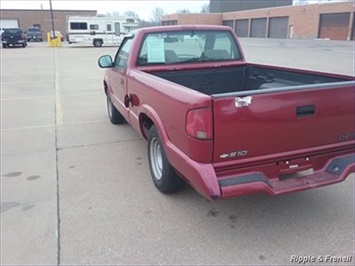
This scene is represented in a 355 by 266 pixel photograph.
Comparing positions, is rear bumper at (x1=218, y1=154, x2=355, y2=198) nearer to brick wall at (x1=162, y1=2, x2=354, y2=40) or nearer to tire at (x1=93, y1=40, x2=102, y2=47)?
tire at (x1=93, y1=40, x2=102, y2=47)

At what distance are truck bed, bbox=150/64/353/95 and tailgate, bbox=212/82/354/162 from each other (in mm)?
1363

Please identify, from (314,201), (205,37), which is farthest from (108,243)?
(205,37)

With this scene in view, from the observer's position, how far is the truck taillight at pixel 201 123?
2.70 m

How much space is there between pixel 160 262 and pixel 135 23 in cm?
3698

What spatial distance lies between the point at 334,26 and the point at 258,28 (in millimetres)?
19929

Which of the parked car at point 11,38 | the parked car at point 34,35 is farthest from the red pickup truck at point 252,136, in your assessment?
the parked car at point 34,35

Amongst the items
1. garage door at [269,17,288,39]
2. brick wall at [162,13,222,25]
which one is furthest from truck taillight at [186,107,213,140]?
brick wall at [162,13,222,25]

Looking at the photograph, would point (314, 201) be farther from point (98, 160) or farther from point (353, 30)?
point (353, 30)

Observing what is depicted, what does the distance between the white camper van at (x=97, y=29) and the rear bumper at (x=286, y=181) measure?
35244 mm

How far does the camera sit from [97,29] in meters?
36.0

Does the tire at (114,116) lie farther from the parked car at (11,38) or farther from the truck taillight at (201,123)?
the parked car at (11,38)

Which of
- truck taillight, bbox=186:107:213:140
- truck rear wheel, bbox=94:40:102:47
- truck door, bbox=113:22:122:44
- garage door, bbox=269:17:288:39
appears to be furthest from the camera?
garage door, bbox=269:17:288:39

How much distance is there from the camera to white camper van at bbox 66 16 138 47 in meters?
35.6

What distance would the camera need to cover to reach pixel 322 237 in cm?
314
